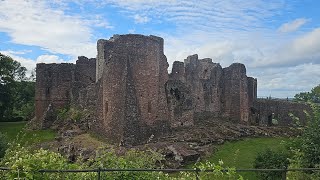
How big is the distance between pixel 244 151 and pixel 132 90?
1020 cm

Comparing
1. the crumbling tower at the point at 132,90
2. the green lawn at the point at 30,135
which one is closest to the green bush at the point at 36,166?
the crumbling tower at the point at 132,90

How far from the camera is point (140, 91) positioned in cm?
2809

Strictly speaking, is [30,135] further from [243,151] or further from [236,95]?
[236,95]

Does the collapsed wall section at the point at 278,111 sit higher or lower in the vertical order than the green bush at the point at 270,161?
higher

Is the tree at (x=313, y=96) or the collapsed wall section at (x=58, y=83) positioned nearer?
the tree at (x=313, y=96)

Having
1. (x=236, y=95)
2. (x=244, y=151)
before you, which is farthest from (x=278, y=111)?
(x=244, y=151)

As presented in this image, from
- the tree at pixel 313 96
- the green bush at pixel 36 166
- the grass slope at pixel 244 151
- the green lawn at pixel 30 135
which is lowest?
the grass slope at pixel 244 151

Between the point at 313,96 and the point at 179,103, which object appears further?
the point at 313,96

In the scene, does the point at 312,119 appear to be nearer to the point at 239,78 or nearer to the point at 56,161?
the point at 56,161

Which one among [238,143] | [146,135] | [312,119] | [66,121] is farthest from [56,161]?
[66,121]

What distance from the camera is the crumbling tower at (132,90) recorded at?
26984 millimetres

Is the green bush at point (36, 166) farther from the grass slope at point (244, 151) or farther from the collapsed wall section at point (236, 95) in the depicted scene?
the collapsed wall section at point (236, 95)

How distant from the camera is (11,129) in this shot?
44906 mm

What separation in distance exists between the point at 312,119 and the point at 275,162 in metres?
4.87
